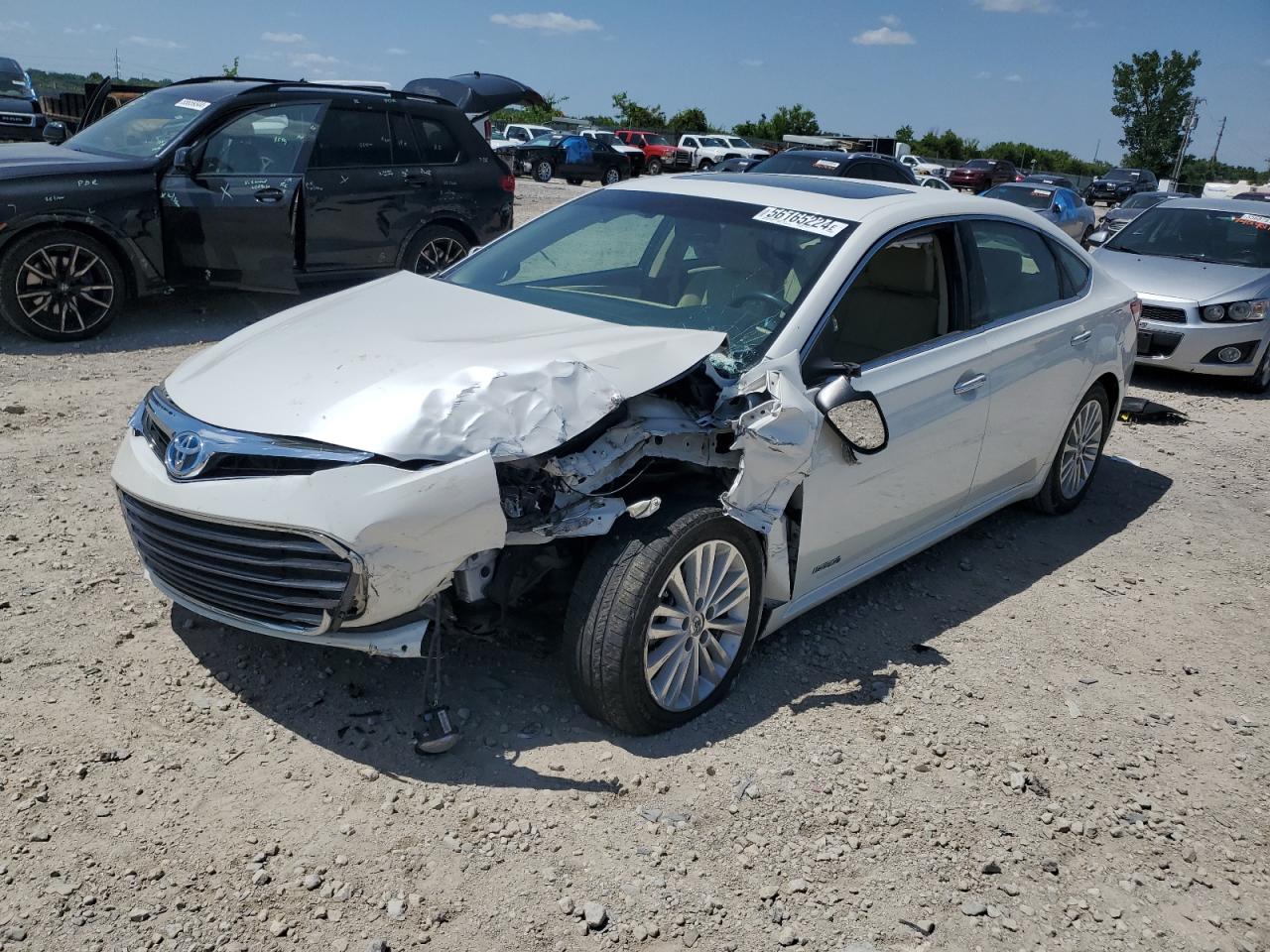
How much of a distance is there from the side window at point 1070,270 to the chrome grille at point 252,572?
3.80m

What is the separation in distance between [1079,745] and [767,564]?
125 cm

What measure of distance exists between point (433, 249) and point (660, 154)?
31333mm

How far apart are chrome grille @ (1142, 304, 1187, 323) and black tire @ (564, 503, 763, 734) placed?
701 cm

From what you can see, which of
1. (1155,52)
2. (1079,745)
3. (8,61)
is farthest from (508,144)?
(1155,52)

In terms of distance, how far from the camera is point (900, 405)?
12.5 feet

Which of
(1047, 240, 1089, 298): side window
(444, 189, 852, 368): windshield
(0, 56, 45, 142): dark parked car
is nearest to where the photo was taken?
(444, 189, 852, 368): windshield

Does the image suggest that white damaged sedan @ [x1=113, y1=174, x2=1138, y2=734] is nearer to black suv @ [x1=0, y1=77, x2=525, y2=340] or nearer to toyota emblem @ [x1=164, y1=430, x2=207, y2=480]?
toyota emblem @ [x1=164, y1=430, x2=207, y2=480]

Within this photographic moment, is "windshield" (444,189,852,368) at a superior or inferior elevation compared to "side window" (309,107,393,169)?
inferior

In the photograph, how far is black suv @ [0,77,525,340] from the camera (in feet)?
23.9

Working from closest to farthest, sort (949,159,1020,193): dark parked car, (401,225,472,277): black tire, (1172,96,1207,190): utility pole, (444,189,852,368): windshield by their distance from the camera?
(444,189,852,368): windshield < (401,225,472,277): black tire < (949,159,1020,193): dark parked car < (1172,96,1207,190): utility pole

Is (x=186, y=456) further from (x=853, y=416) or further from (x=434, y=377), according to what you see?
(x=853, y=416)

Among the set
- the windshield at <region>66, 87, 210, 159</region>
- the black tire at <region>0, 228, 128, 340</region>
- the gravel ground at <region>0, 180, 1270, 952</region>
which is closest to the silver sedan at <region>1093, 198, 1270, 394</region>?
the gravel ground at <region>0, 180, 1270, 952</region>

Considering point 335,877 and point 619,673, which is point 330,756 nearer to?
point 335,877

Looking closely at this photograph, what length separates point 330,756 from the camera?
3129mm
